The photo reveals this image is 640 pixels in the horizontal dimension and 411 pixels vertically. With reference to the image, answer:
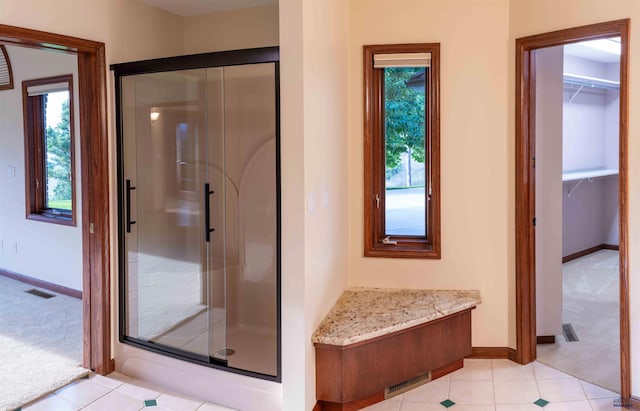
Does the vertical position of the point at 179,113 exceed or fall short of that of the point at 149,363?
it exceeds it

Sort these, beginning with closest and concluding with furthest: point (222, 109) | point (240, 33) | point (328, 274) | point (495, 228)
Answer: point (328, 274) → point (222, 109) → point (495, 228) → point (240, 33)

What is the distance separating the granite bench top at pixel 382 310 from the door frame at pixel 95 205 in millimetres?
1486

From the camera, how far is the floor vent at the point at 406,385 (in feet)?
9.96

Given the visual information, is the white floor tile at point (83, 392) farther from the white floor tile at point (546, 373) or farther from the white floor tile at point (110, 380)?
the white floor tile at point (546, 373)

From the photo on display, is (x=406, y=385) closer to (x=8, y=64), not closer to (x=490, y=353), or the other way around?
(x=490, y=353)

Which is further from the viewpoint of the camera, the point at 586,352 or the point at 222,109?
the point at 586,352

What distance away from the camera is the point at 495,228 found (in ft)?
11.5

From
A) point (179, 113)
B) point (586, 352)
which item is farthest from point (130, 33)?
point (586, 352)

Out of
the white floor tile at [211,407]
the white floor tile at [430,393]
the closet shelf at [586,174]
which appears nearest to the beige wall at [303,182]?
the white floor tile at [211,407]

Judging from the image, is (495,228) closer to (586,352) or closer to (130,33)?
(586,352)

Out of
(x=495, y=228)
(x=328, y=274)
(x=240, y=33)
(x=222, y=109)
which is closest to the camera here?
(x=328, y=274)

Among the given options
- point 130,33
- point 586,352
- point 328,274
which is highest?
point 130,33

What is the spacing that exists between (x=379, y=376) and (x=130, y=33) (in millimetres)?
2671

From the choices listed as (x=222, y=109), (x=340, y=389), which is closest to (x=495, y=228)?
(x=340, y=389)
